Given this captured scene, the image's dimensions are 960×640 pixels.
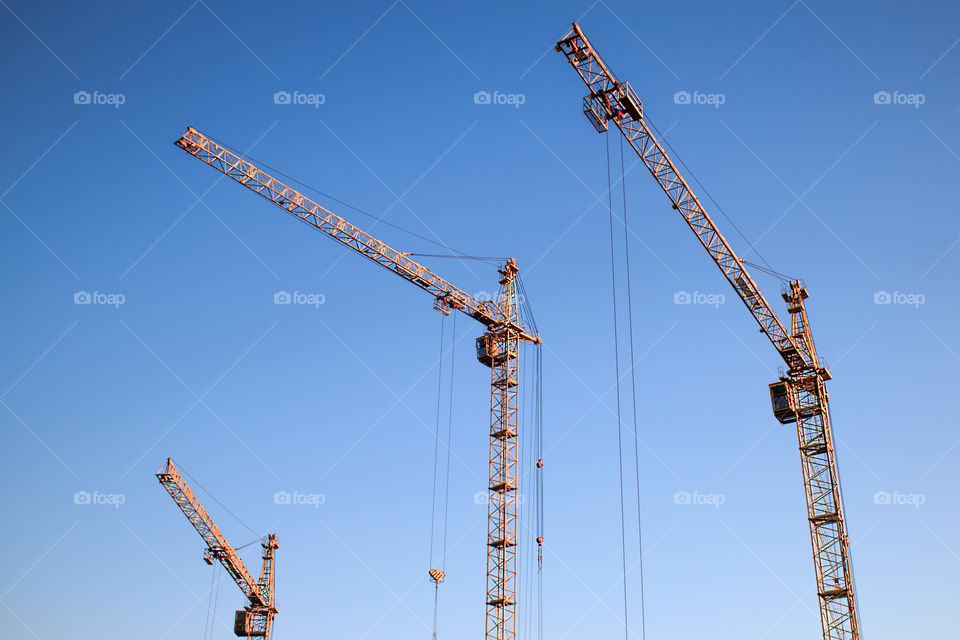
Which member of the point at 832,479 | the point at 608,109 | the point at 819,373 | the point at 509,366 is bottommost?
the point at 832,479

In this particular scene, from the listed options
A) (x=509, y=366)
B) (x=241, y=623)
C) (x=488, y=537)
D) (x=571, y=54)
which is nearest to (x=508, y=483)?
(x=488, y=537)

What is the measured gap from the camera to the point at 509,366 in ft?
223

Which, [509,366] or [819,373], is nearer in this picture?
[819,373]

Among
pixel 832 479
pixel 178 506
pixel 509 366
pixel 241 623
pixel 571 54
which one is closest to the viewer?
pixel 571 54

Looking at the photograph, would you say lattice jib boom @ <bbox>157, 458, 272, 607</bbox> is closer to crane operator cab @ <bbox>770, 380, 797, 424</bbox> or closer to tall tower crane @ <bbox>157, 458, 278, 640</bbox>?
tall tower crane @ <bbox>157, 458, 278, 640</bbox>

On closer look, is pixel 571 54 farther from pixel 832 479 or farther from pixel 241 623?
pixel 241 623

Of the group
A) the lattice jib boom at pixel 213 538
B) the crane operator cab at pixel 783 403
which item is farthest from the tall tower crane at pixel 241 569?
the crane operator cab at pixel 783 403

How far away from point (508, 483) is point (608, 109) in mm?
28983

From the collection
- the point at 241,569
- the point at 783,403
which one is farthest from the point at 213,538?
the point at 783,403

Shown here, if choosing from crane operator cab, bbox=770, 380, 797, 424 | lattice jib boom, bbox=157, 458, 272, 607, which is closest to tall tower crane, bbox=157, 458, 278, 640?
lattice jib boom, bbox=157, 458, 272, 607

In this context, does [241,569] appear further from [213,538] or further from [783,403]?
[783,403]

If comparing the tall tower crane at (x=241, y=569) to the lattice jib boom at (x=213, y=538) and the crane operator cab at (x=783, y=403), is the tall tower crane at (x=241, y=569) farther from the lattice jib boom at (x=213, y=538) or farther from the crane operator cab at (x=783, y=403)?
the crane operator cab at (x=783, y=403)

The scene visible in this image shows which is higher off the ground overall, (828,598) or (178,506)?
(178,506)

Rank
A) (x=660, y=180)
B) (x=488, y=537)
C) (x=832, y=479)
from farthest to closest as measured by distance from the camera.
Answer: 1. (x=488, y=537)
2. (x=832, y=479)
3. (x=660, y=180)
